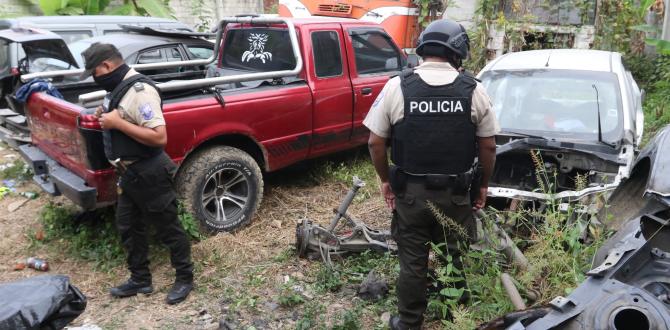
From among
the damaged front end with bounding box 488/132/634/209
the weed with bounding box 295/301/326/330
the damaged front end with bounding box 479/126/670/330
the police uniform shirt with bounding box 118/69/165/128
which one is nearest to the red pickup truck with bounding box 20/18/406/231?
the police uniform shirt with bounding box 118/69/165/128

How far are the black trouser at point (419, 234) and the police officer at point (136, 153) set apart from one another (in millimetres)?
1620

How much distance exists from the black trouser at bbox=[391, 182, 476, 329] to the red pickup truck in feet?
6.56

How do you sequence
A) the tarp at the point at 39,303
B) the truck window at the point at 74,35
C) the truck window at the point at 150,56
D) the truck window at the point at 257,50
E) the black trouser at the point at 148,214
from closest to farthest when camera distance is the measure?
the tarp at the point at 39,303, the black trouser at the point at 148,214, the truck window at the point at 257,50, the truck window at the point at 150,56, the truck window at the point at 74,35

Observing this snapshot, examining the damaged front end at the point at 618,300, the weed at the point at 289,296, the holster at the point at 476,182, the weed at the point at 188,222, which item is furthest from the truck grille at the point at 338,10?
the damaged front end at the point at 618,300

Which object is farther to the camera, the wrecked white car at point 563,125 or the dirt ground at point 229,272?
the wrecked white car at point 563,125

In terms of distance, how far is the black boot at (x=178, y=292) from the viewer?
3773 mm

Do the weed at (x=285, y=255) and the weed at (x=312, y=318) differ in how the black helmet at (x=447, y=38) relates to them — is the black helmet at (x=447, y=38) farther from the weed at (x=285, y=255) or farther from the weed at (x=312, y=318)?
the weed at (x=285, y=255)

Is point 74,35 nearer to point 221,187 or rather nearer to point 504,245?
point 221,187

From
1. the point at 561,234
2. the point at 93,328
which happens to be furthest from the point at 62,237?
the point at 561,234

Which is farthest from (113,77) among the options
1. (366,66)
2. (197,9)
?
(197,9)

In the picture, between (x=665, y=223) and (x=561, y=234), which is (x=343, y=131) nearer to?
(x=561, y=234)

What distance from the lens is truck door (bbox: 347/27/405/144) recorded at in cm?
566

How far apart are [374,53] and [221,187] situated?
2.48m

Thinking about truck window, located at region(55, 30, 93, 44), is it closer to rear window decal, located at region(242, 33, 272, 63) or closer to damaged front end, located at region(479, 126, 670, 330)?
rear window decal, located at region(242, 33, 272, 63)
